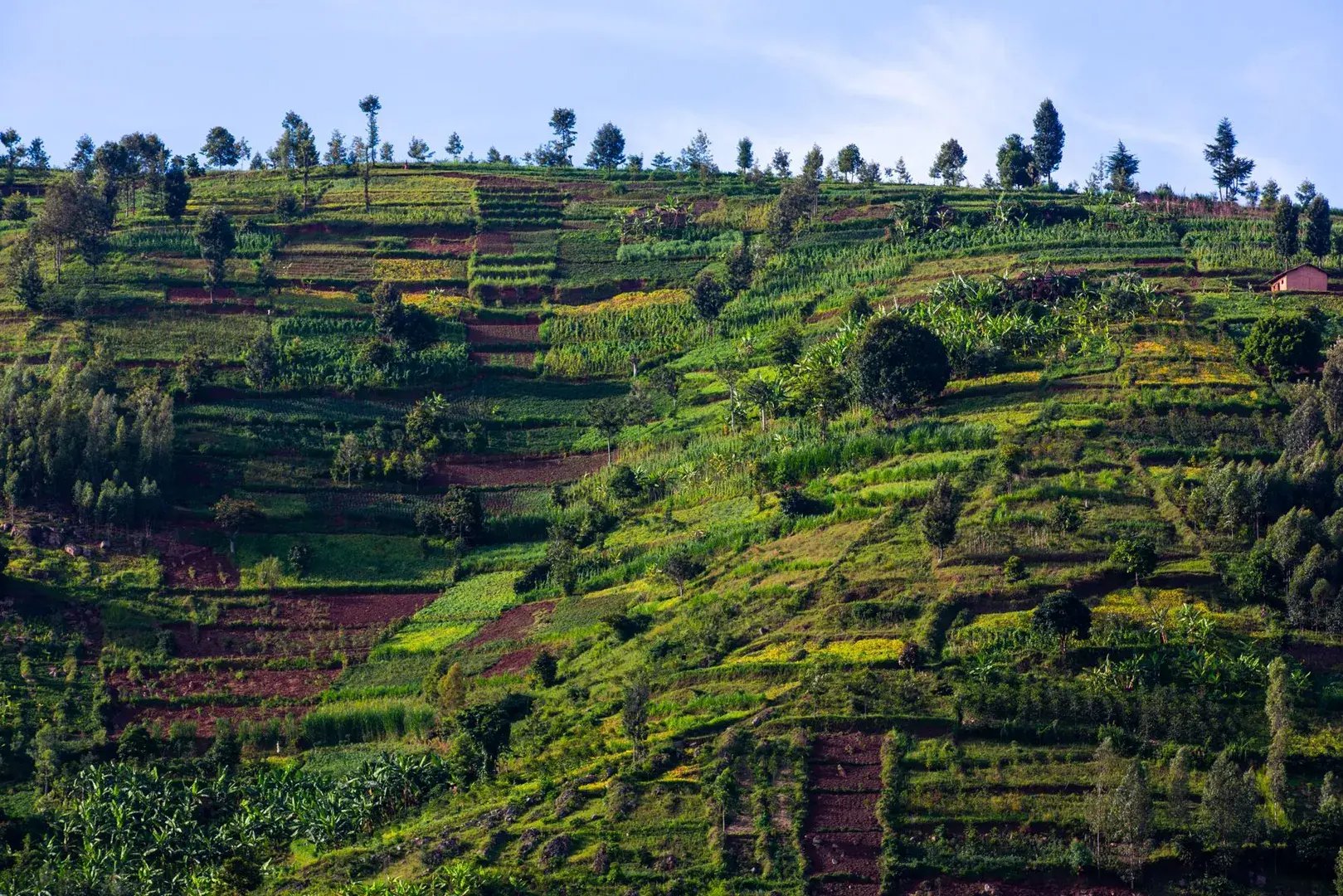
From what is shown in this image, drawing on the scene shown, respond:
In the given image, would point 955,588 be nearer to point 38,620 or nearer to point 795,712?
point 795,712

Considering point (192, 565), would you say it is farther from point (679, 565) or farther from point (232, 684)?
point (679, 565)

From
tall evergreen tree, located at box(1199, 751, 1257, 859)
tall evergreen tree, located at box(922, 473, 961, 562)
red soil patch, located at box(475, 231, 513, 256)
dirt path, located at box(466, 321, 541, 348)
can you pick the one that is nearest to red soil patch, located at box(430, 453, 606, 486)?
dirt path, located at box(466, 321, 541, 348)

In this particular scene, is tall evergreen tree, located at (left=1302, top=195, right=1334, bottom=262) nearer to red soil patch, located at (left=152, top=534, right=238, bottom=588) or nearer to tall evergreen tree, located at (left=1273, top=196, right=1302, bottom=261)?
tall evergreen tree, located at (left=1273, top=196, right=1302, bottom=261)

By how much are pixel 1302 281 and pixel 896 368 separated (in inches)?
1329

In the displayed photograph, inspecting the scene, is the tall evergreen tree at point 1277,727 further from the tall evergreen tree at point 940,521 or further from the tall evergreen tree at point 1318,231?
the tall evergreen tree at point 1318,231

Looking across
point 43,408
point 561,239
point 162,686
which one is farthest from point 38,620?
point 561,239

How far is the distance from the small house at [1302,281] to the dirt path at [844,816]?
5614 centimetres

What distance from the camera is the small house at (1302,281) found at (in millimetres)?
111875

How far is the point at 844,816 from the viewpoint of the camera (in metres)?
66.7

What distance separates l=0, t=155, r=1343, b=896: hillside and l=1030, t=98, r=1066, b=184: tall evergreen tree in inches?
683

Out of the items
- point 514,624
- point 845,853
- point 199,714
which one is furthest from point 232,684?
point 845,853

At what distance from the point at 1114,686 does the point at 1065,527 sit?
11.1 metres

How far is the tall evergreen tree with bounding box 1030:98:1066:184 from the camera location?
150625 mm

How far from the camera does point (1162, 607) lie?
7519cm
